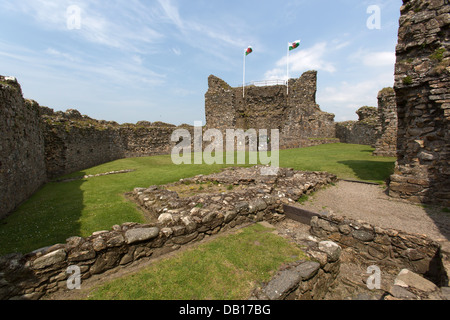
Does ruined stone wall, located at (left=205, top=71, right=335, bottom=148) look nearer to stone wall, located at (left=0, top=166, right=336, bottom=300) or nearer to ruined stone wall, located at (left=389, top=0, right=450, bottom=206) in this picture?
ruined stone wall, located at (left=389, top=0, right=450, bottom=206)

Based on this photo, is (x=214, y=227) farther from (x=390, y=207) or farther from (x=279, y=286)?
(x=390, y=207)

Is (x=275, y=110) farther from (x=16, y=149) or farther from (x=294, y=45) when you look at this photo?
(x=16, y=149)

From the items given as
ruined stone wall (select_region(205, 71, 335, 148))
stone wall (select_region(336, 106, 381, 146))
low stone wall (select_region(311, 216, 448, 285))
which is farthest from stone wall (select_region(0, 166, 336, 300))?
stone wall (select_region(336, 106, 381, 146))

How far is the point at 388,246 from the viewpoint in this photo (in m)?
5.34

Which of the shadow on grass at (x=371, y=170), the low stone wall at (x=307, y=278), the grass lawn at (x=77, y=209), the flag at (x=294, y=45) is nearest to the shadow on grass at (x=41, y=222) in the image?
the grass lawn at (x=77, y=209)

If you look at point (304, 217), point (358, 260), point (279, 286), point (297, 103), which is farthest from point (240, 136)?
point (279, 286)

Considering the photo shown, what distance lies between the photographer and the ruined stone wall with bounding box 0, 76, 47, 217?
666 cm

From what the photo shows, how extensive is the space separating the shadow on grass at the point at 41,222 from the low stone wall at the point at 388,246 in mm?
7220

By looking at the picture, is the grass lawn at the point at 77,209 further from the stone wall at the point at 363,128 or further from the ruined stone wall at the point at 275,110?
the ruined stone wall at the point at 275,110

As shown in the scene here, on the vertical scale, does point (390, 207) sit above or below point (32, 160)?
below

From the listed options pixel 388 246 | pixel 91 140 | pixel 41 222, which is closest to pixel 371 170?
pixel 388 246

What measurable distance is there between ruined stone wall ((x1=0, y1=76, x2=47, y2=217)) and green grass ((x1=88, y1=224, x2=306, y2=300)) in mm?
5682
